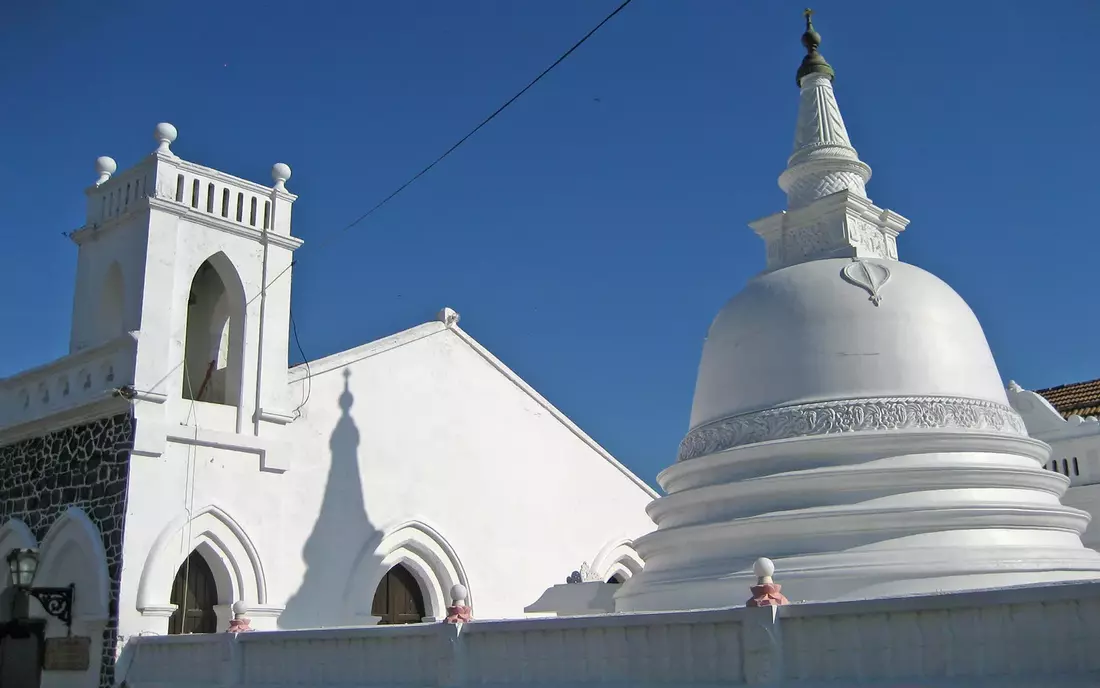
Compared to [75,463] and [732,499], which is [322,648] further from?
[75,463]

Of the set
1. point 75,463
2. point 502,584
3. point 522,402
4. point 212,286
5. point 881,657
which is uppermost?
point 212,286

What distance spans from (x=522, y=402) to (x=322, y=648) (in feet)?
29.9

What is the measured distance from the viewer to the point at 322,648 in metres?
11.5

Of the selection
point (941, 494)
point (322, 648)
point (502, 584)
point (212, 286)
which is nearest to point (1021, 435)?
point (941, 494)

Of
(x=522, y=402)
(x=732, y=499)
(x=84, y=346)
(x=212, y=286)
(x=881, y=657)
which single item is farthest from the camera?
(x=522, y=402)

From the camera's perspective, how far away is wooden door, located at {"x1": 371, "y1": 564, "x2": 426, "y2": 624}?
17.4 m

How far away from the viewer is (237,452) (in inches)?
611

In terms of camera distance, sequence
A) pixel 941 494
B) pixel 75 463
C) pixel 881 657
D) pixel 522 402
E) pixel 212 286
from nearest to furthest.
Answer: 1. pixel 881 657
2. pixel 941 494
3. pixel 75 463
4. pixel 212 286
5. pixel 522 402

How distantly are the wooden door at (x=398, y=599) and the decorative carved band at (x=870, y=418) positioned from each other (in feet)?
24.8

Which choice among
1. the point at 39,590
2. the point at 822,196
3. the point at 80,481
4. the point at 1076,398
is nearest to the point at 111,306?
the point at 80,481

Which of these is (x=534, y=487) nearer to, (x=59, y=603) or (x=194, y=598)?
(x=194, y=598)

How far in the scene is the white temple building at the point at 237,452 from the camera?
1459 centimetres

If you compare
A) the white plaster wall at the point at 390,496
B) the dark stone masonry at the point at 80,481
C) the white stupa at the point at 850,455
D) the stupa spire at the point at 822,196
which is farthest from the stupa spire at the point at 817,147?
the dark stone masonry at the point at 80,481

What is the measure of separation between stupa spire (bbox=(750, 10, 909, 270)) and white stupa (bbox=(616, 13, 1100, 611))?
0.15 feet
